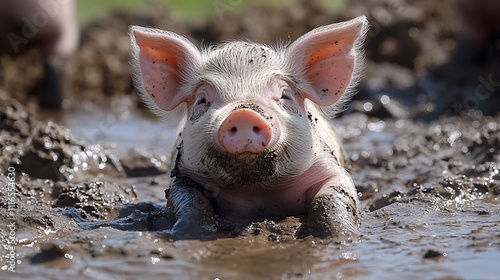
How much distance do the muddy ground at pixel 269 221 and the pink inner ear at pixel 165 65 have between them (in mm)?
658

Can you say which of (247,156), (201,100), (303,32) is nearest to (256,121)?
(247,156)

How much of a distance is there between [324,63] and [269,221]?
44.0 inches

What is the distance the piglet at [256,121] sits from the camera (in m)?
4.40

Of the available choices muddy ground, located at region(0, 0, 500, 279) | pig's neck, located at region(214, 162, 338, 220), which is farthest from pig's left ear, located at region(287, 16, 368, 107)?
muddy ground, located at region(0, 0, 500, 279)

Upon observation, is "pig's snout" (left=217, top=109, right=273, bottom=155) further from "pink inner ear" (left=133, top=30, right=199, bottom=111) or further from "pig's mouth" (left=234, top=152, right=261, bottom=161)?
"pink inner ear" (left=133, top=30, right=199, bottom=111)

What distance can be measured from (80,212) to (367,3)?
8360 mm

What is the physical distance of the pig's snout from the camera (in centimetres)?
414

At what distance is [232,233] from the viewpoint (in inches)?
173

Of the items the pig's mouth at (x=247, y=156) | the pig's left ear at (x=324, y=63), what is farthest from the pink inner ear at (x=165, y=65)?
the pig's mouth at (x=247, y=156)

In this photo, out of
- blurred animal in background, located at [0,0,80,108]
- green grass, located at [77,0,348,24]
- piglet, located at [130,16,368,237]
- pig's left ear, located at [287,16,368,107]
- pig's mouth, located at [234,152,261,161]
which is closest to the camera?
pig's mouth, located at [234,152,261,161]

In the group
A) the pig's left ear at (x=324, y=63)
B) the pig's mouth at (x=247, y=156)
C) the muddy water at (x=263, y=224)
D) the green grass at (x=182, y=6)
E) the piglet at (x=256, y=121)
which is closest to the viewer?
the muddy water at (x=263, y=224)

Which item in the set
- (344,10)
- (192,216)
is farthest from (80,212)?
(344,10)

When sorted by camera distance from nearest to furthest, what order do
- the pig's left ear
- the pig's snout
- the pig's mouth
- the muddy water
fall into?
the muddy water, the pig's snout, the pig's mouth, the pig's left ear

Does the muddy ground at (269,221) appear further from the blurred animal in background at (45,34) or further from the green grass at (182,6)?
the green grass at (182,6)
